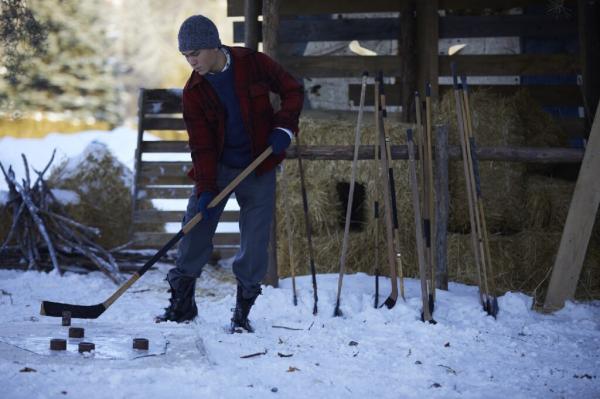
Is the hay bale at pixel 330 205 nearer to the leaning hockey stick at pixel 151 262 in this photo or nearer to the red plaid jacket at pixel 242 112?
the red plaid jacket at pixel 242 112

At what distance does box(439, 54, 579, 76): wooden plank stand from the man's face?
379 centimetres

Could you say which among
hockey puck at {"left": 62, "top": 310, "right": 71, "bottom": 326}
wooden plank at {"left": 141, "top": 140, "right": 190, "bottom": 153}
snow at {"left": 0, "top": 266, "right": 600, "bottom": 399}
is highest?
wooden plank at {"left": 141, "top": 140, "right": 190, "bottom": 153}

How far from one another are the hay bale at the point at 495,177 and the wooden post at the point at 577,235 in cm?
121

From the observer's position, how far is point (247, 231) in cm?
498

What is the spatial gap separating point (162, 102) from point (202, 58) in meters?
4.85

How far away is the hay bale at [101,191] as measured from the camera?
9.09m

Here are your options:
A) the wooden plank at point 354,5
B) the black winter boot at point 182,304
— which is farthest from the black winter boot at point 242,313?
the wooden plank at point 354,5

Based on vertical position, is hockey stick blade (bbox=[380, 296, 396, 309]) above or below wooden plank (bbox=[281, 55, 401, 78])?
below

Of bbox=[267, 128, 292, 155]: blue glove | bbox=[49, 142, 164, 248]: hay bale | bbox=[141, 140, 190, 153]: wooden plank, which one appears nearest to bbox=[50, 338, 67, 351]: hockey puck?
bbox=[267, 128, 292, 155]: blue glove

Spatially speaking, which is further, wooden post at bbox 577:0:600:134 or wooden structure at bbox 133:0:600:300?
wooden structure at bbox 133:0:600:300

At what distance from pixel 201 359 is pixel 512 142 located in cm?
397

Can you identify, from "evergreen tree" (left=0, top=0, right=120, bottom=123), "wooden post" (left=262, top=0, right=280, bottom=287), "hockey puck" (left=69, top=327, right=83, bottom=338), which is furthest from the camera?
"evergreen tree" (left=0, top=0, right=120, bottom=123)

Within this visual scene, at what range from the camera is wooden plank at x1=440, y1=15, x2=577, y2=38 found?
7.88 meters

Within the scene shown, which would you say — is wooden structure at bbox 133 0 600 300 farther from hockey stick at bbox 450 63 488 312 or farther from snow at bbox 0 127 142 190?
snow at bbox 0 127 142 190
